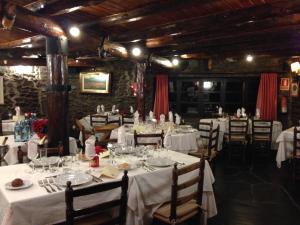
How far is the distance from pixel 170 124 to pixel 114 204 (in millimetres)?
3760

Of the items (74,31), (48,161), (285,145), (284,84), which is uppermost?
(74,31)

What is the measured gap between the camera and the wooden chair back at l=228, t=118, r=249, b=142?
22.6ft

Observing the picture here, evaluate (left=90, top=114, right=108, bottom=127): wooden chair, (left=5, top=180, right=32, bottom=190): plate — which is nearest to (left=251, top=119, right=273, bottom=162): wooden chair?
(left=90, top=114, right=108, bottom=127): wooden chair

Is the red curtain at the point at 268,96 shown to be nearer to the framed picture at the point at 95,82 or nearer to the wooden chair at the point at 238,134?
the wooden chair at the point at 238,134

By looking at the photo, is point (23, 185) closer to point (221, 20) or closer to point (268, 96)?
point (221, 20)

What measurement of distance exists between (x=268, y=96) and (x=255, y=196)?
4.71m

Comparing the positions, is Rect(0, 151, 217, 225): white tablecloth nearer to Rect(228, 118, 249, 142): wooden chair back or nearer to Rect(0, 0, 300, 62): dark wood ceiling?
Rect(0, 0, 300, 62): dark wood ceiling

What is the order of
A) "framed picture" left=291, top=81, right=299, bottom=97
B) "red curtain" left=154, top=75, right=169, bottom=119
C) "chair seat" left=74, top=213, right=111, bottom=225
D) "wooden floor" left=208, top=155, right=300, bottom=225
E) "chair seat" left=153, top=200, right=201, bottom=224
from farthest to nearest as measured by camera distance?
"red curtain" left=154, top=75, right=169, bottom=119 → "framed picture" left=291, top=81, right=299, bottom=97 → "wooden floor" left=208, top=155, right=300, bottom=225 → "chair seat" left=153, top=200, right=201, bottom=224 → "chair seat" left=74, top=213, right=111, bottom=225

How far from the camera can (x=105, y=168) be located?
9.10 ft

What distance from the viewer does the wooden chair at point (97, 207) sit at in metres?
2.03

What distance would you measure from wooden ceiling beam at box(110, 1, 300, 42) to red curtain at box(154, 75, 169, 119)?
14.1ft

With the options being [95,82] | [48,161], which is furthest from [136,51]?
[95,82]

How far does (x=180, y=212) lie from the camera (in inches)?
106

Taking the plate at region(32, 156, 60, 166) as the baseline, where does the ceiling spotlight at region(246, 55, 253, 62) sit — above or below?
above
